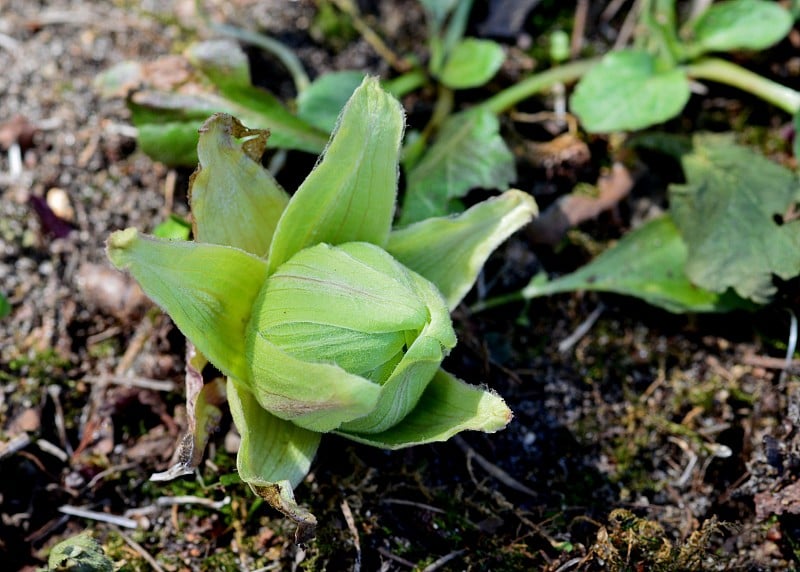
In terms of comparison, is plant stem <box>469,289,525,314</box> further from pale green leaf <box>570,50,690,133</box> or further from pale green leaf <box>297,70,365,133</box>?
pale green leaf <box>297,70,365,133</box>

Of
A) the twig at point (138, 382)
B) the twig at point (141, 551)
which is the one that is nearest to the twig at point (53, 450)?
the twig at point (138, 382)

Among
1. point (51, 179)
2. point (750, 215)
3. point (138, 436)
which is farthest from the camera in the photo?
point (51, 179)

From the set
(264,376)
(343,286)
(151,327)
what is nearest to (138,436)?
(151,327)

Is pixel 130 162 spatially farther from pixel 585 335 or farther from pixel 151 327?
pixel 585 335

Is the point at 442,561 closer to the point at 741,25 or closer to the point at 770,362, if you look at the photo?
the point at 770,362

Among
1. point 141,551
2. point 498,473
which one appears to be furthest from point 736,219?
point 141,551

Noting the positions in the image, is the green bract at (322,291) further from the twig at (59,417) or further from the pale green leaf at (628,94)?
the twig at (59,417)

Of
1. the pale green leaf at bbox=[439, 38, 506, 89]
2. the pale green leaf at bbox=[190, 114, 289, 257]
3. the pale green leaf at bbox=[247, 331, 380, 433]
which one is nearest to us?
the pale green leaf at bbox=[247, 331, 380, 433]

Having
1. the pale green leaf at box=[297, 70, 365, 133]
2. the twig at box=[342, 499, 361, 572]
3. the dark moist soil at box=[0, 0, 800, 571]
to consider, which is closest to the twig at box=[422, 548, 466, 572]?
the dark moist soil at box=[0, 0, 800, 571]
